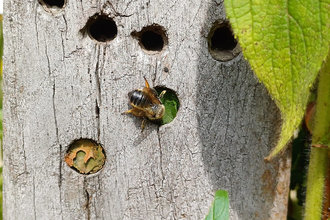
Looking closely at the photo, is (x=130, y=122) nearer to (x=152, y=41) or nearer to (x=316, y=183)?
(x=152, y=41)

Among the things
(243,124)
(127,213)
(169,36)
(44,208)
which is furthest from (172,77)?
(44,208)

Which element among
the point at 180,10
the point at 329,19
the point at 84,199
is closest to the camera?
the point at 329,19

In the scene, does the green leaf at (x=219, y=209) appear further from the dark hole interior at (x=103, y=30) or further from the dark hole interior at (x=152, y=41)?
the dark hole interior at (x=103, y=30)

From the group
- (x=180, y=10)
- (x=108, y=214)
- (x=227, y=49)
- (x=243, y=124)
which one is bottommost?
(x=108, y=214)

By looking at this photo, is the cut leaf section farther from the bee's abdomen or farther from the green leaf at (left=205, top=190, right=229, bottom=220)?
the green leaf at (left=205, top=190, right=229, bottom=220)

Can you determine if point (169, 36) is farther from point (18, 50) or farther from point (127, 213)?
point (127, 213)

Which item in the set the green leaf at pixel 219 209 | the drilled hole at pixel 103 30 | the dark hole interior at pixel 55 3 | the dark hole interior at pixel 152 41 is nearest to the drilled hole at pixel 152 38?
the dark hole interior at pixel 152 41

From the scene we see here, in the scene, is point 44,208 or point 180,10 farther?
point 44,208
